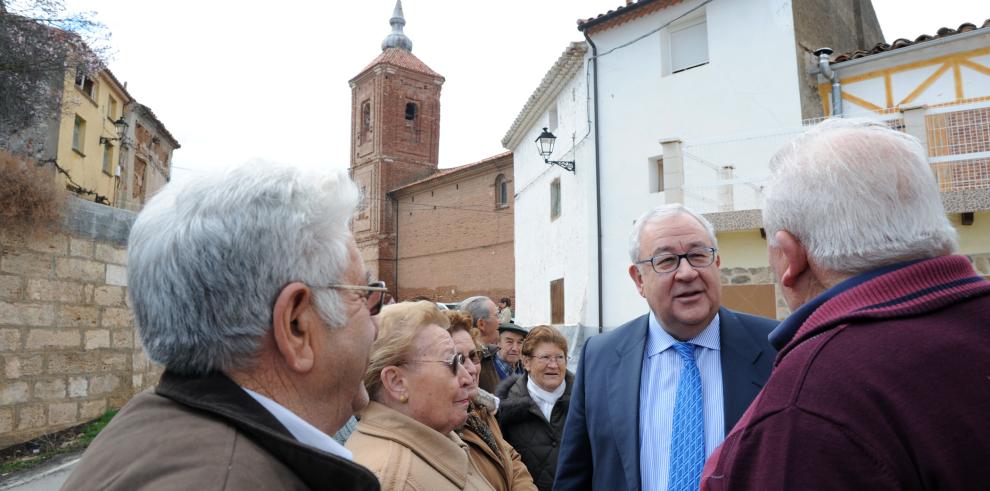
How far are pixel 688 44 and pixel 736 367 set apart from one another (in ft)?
41.7

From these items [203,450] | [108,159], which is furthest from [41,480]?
[108,159]

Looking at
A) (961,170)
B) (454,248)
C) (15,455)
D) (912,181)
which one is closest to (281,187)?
(912,181)

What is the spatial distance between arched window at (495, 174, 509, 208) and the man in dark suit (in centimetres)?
2747

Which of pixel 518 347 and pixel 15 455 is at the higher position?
pixel 518 347

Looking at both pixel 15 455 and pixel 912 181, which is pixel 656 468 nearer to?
pixel 912 181

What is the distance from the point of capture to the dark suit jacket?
233 centimetres

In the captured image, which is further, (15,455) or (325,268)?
(15,455)

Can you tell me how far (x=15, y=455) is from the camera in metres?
7.18

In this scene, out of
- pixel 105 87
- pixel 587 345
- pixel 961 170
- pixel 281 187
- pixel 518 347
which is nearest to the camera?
pixel 281 187

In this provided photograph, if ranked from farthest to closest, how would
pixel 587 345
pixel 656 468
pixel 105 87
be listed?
pixel 105 87 < pixel 587 345 < pixel 656 468

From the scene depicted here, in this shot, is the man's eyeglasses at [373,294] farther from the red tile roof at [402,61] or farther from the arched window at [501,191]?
the red tile roof at [402,61]

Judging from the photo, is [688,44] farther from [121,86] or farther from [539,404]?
[121,86]

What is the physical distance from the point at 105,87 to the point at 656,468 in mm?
24390

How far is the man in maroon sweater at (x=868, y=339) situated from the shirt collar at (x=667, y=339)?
113 cm
